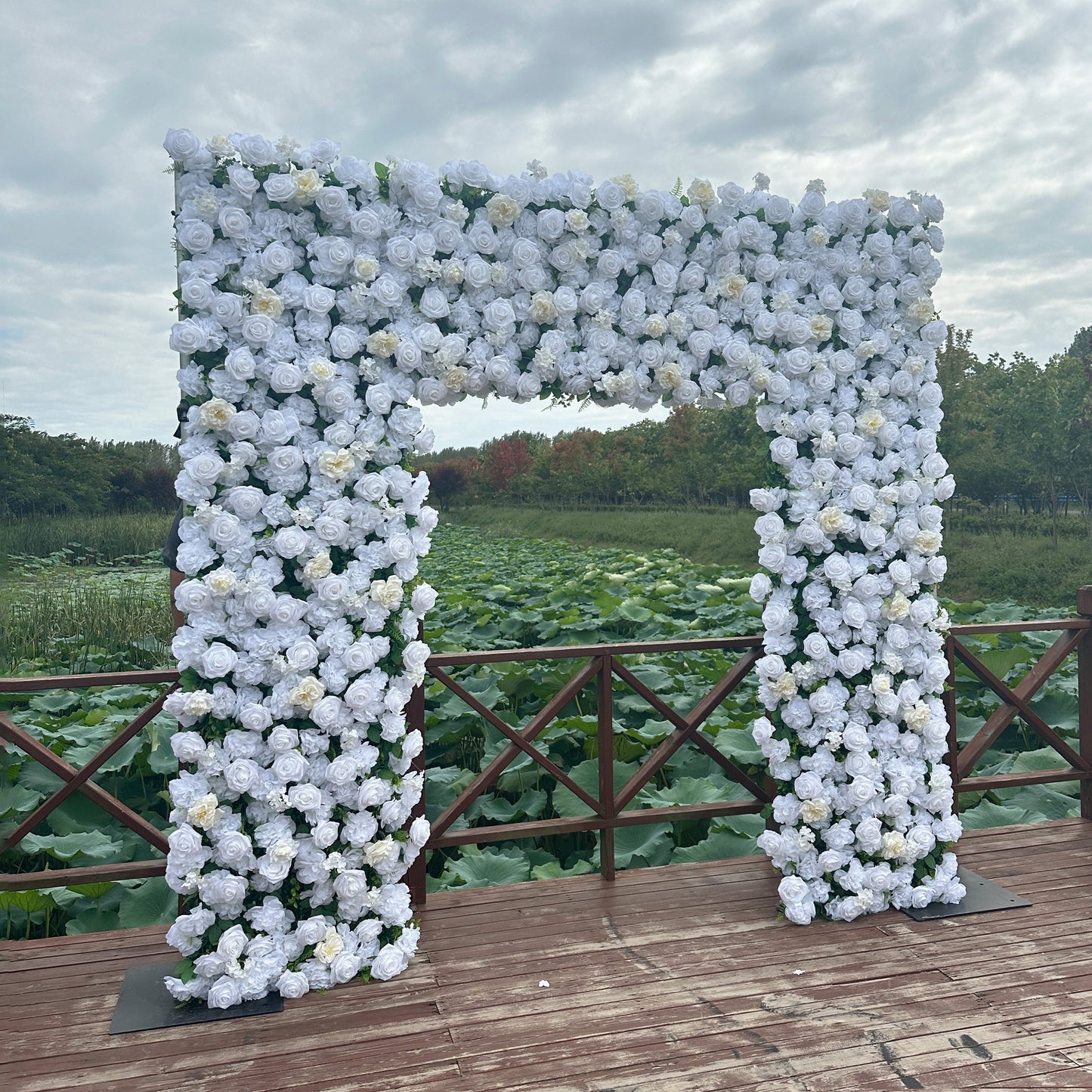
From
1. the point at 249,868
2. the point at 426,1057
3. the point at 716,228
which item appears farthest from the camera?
the point at 716,228

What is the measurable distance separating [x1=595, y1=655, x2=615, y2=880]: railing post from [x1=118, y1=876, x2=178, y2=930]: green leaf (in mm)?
1777

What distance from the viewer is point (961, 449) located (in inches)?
817

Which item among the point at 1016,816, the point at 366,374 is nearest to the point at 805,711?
the point at 1016,816

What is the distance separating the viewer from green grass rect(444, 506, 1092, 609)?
19.1m

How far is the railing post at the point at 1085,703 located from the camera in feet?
14.5

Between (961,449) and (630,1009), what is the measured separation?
806 inches

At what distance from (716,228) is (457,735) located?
11.9 feet

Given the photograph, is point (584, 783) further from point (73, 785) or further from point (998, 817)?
point (73, 785)

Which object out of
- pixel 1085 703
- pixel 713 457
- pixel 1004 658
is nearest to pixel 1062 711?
pixel 1004 658

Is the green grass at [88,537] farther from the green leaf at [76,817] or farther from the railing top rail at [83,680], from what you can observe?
the railing top rail at [83,680]

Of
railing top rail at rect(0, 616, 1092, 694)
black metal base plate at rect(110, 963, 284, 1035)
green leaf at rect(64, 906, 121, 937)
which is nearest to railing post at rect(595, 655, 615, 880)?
railing top rail at rect(0, 616, 1092, 694)

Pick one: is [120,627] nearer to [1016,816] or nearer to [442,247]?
[442,247]

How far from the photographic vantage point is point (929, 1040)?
2.64 meters

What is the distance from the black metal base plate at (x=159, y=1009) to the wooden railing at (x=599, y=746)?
0.49 m
